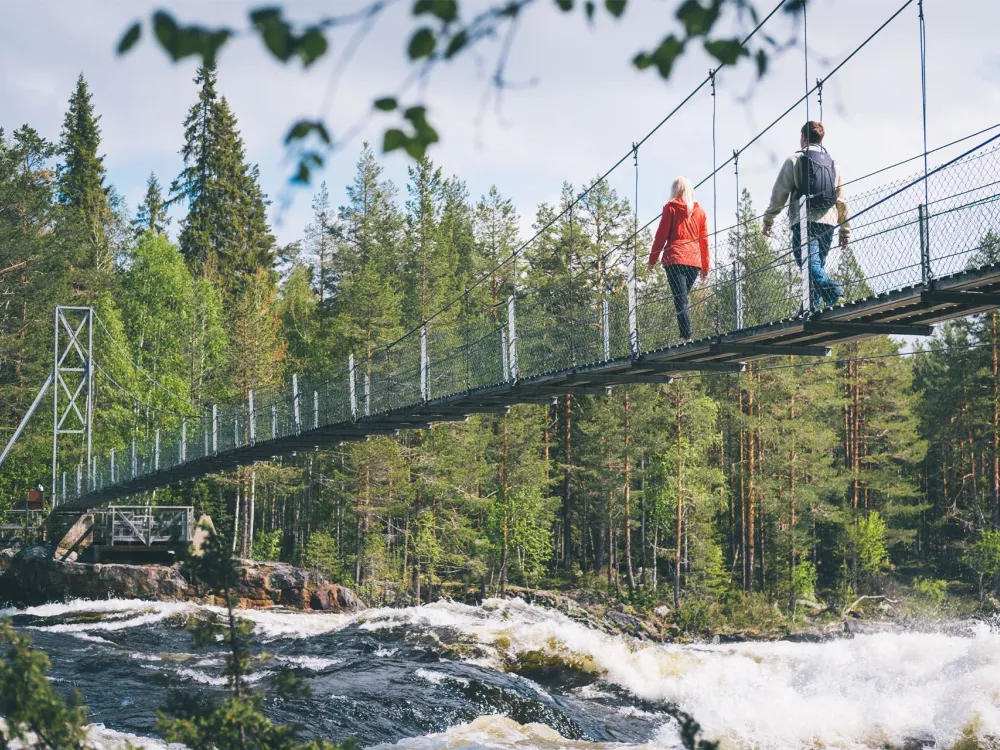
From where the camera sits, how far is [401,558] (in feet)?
94.6

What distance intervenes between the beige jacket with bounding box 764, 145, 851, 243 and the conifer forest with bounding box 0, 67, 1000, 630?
1758 cm

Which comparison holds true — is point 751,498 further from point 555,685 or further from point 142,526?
point 555,685

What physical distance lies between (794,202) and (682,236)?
40.7 inches

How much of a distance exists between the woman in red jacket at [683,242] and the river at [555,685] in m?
3.74

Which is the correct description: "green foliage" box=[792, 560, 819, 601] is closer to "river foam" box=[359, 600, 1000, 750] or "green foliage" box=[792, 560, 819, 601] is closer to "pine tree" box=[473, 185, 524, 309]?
"pine tree" box=[473, 185, 524, 309]

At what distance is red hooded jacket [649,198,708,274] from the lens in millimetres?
8180

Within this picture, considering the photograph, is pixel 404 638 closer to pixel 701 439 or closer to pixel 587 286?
pixel 701 439

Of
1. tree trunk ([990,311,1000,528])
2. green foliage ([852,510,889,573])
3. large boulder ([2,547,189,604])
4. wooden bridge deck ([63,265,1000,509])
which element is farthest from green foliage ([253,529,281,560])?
tree trunk ([990,311,1000,528])

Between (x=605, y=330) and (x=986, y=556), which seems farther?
(x=986, y=556)

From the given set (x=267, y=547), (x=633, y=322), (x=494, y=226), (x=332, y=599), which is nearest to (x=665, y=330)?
(x=633, y=322)

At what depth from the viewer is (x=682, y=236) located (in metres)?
8.20

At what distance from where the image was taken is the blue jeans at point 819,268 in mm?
7219

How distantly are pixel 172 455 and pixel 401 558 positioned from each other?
9100 mm

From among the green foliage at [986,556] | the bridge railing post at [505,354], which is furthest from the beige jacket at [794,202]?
the green foliage at [986,556]
